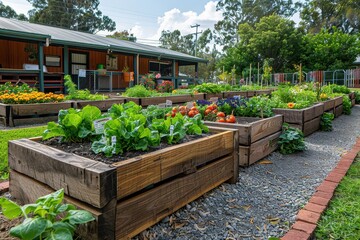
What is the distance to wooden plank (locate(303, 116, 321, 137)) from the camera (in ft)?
18.7

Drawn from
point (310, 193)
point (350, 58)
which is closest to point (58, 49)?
point (310, 193)

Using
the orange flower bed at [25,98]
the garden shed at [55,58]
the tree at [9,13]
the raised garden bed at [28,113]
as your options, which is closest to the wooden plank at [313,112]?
the raised garden bed at [28,113]

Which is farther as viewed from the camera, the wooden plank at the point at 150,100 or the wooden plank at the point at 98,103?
the wooden plank at the point at 150,100

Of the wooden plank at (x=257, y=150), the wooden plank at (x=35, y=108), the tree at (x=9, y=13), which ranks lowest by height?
the wooden plank at (x=257, y=150)

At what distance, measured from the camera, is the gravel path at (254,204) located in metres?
2.14

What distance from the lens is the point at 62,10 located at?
1620 inches

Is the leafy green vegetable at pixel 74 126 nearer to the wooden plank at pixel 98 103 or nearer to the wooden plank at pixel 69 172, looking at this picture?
the wooden plank at pixel 69 172

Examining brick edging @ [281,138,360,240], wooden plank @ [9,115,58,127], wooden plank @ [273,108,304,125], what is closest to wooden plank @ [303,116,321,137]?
wooden plank @ [273,108,304,125]

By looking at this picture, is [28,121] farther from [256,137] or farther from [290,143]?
[290,143]

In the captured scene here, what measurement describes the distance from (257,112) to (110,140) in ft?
10.5

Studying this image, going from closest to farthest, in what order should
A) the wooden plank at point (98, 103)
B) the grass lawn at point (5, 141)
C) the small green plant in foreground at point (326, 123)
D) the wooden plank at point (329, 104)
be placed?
1. the grass lawn at point (5, 141)
2. the small green plant in foreground at point (326, 123)
3. the wooden plank at point (98, 103)
4. the wooden plank at point (329, 104)

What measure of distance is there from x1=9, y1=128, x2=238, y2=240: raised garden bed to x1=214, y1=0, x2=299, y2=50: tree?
45.8 metres

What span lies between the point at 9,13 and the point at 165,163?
5244 cm

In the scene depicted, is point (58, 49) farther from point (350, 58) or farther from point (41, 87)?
point (350, 58)
